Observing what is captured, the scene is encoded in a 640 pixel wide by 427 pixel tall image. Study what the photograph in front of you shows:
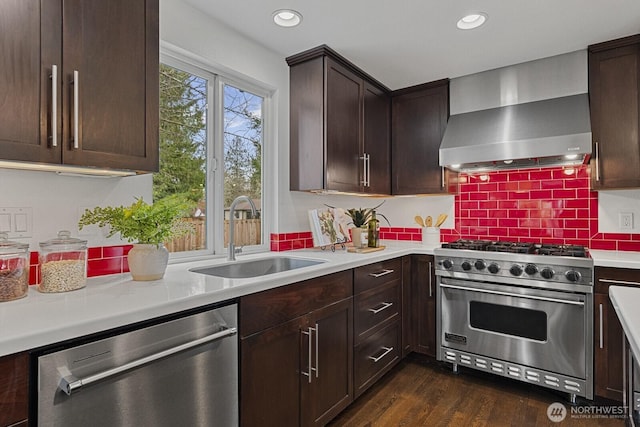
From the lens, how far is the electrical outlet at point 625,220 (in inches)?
101

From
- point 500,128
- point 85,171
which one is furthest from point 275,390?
point 500,128

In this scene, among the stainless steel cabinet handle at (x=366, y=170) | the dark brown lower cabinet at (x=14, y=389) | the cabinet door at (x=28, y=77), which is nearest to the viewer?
the dark brown lower cabinet at (x=14, y=389)

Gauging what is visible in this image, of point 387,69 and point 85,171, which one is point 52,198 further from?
point 387,69

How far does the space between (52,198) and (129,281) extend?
18.5 inches

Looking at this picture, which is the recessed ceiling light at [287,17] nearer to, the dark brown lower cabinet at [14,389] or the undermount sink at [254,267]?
the undermount sink at [254,267]

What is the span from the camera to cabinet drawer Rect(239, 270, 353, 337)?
59.9 inches

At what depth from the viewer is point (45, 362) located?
3.18 feet

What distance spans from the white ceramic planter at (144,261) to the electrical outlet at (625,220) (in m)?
3.06

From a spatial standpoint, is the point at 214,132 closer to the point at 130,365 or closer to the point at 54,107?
the point at 54,107

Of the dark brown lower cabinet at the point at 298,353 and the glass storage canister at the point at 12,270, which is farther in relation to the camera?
the dark brown lower cabinet at the point at 298,353

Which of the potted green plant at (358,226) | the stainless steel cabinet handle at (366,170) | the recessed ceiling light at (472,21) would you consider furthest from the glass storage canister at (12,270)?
the recessed ceiling light at (472,21)

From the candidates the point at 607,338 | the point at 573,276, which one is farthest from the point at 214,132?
the point at 607,338

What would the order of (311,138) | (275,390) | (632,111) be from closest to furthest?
(275,390)
(632,111)
(311,138)

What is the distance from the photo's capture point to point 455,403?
2309 mm
